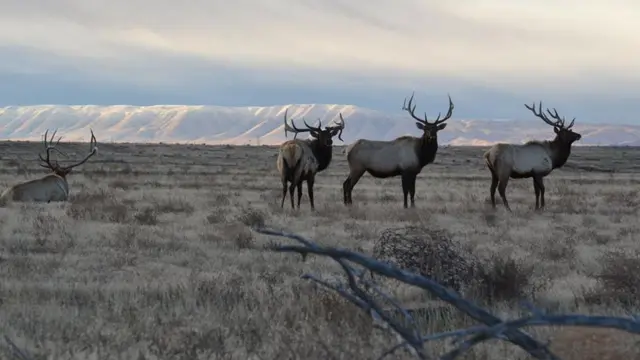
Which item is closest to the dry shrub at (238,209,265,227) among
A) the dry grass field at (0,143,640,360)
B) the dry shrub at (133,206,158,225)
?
the dry grass field at (0,143,640,360)

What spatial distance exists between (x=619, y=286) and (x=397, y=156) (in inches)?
456

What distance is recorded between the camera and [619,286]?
293 inches

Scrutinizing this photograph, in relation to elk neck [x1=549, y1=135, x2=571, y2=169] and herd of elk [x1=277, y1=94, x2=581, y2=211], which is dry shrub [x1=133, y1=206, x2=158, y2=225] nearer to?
herd of elk [x1=277, y1=94, x2=581, y2=211]

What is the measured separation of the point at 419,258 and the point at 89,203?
10.6m

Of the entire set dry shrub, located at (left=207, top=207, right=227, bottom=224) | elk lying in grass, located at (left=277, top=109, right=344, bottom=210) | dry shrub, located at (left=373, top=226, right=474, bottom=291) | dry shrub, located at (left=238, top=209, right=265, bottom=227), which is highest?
elk lying in grass, located at (left=277, top=109, right=344, bottom=210)

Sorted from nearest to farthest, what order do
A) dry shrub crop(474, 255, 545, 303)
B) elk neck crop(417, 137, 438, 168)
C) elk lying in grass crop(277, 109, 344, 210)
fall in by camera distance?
dry shrub crop(474, 255, 545, 303) < elk lying in grass crop(277, 109, 344, 210) < elk neck crop(417, 137, 438, 168)

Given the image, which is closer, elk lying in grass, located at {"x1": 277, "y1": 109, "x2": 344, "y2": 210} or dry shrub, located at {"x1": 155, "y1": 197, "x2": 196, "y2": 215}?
dry shrub, located at {"x1": 155, "y1": 197, "x2": 196, "y2": 215}

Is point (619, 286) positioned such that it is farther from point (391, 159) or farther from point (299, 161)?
point (391, 159)

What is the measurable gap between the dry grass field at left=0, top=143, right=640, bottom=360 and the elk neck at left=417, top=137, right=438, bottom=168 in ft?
4.07

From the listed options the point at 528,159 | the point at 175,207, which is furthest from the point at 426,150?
the point at 175,207

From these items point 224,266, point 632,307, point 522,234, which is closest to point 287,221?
point 522,234

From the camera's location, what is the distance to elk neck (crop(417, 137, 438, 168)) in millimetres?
18719

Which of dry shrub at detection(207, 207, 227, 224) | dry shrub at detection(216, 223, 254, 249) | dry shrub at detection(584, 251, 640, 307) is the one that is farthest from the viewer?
dry shrub at detection(207, 207, 227, 224)

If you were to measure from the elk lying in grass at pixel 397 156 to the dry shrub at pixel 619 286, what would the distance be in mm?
10614
